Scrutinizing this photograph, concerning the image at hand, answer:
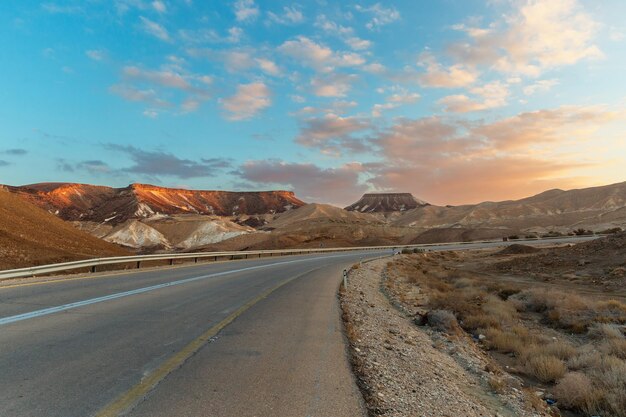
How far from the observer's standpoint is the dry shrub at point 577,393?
7.54m

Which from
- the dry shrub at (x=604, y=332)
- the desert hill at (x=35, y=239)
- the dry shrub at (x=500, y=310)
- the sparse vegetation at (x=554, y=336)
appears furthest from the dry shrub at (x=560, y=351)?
the desert hill at (x=35, y=239)

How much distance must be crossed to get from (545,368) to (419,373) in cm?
407

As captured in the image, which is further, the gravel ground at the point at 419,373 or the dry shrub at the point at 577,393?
the dry shrub at the point at 577,393

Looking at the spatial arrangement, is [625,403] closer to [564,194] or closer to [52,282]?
[52,282]

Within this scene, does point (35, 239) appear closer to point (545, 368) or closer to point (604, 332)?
point (545, 368)

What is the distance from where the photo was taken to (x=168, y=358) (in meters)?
6.07

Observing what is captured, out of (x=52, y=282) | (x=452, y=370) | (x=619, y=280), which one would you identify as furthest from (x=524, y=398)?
(x=619, y=280)

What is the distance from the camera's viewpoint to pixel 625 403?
7.11 m

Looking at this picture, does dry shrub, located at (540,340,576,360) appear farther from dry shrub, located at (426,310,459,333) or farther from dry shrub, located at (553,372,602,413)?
dry shrub, located at (426,310,459,333)

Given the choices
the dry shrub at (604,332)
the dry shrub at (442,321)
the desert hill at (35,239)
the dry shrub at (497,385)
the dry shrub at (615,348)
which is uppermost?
the desert hill at (35,239)


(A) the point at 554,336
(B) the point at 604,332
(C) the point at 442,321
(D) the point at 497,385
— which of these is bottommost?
(A) the point at 554,336

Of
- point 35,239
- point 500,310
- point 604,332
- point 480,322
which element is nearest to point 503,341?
point 480,322

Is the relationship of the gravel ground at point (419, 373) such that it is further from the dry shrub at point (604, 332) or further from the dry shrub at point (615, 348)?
the dry shrub at point (604, 332)

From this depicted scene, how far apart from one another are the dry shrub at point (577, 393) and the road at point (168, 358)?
429cm
